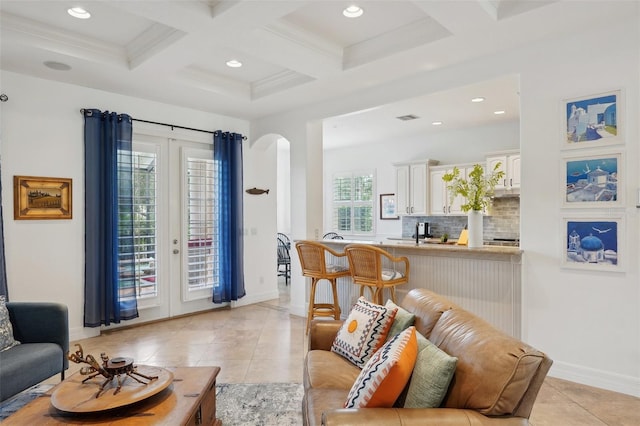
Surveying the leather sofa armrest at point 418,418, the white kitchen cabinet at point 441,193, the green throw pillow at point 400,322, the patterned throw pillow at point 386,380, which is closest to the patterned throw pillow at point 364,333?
the green throw pillow at point 400,322

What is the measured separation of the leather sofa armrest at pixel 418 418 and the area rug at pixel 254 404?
51.9 inches

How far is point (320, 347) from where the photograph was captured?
2.67m

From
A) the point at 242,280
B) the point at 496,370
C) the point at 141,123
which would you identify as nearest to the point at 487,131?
the point at 242,280

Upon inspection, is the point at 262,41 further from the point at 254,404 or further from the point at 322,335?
the point at 254,404

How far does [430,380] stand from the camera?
155 cm

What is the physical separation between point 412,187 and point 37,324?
603 centimetres

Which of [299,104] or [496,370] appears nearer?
[496,370]

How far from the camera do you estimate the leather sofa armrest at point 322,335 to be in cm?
267

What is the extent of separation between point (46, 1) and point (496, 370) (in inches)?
147

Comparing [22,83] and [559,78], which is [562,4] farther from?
[22,83]

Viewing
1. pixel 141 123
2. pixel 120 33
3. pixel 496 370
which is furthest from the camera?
pixel 141 123

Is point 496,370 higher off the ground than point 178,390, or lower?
higher

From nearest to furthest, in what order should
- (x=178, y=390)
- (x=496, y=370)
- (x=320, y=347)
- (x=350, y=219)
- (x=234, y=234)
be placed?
(x=496, y=370) → (x=178, y=390) → (x=320, y=347) → (x=234, y=234) → (x=350, y=219)

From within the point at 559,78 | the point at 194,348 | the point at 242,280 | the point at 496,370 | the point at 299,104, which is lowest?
the point at 194,348
